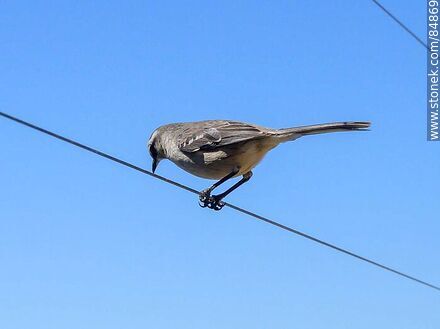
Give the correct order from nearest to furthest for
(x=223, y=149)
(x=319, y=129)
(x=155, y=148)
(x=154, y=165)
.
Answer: (x=319, y=129)
(x=223, y=149)
(x=155, y=148)
(x=154, y=165)

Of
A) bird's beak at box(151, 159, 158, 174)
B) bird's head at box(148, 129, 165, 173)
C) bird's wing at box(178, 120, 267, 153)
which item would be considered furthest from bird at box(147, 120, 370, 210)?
bird's beak at box(151, 159, 158, 174)

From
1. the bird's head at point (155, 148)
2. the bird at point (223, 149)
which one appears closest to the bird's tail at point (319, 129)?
the bird at point (223, 149)

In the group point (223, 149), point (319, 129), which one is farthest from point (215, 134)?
point (319, 129)

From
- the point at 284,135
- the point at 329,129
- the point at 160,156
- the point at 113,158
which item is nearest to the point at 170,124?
the point at 160,156

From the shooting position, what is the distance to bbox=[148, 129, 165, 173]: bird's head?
37.2ft

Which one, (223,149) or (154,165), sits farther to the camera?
(154,165)

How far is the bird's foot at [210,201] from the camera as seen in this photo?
9.89 m

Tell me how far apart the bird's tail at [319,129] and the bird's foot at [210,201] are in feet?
3.37

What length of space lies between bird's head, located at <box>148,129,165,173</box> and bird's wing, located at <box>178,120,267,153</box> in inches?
29.6

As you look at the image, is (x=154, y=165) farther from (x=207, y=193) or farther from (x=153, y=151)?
(x=207, y=193)

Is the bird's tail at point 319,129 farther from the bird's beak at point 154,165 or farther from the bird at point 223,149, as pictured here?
the bird's beak at point 154,165

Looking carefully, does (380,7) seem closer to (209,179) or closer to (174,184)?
(209,179)

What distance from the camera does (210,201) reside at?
32.5 feet

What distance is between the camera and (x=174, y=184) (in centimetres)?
764
